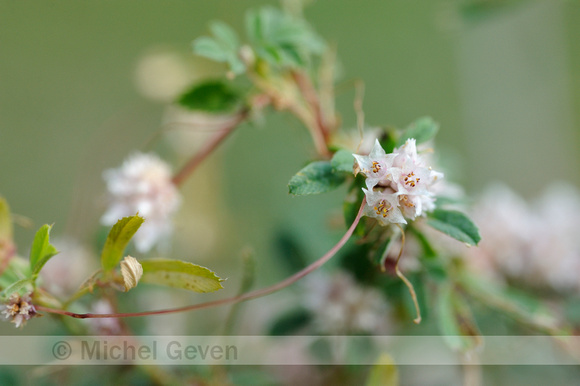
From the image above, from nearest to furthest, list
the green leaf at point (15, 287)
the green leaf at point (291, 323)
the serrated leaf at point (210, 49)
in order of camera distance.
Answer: the green leaf at point (15, 287) → the serrated leaf at point (210, 49) → the green leaf at point (291, 323)

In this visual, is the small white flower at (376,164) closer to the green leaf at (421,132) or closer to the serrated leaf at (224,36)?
the green leaf at (421,132)

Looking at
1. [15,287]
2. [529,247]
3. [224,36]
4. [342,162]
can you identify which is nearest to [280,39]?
[224,36]

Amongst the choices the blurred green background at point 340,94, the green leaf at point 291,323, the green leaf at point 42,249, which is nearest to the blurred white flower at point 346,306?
the green leaf at point 291,323

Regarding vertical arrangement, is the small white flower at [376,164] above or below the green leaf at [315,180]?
above

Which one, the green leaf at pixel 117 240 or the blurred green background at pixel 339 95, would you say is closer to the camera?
the green leaf at pixel 117 240

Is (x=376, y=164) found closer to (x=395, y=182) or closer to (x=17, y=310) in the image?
(x=395, y=182)


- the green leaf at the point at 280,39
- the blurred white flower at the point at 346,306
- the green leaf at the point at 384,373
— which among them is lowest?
the blurred white flower at the point at 346,306

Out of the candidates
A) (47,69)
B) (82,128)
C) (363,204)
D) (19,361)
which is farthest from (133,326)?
(47,69)

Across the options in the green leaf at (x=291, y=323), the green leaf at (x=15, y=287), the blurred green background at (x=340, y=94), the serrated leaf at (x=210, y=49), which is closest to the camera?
the green leaf at (x=15, y=287)
